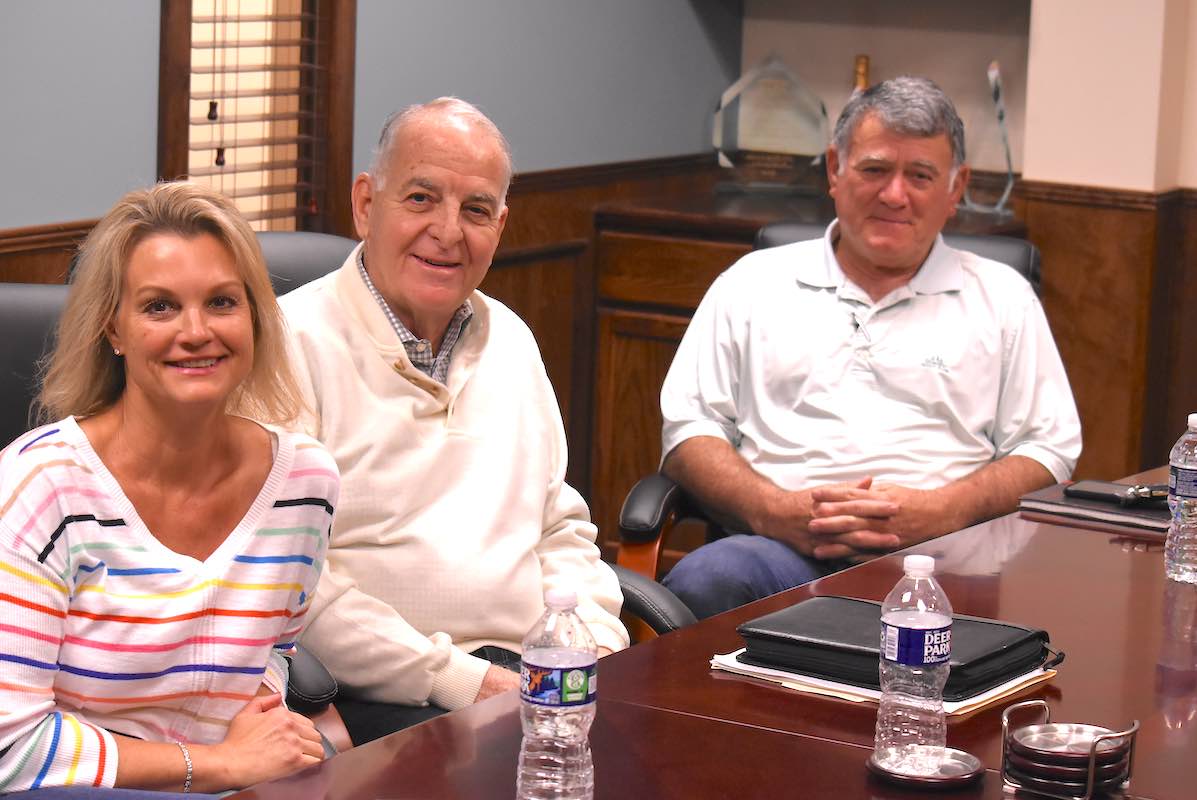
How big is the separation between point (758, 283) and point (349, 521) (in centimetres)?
117

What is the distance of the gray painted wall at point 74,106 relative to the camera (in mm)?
2805

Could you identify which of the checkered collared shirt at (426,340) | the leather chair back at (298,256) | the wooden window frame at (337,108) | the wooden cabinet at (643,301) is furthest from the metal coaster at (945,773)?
the wooden cabinet at (643,301)

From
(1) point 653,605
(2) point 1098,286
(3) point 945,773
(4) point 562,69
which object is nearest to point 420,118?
(1) point 653,605

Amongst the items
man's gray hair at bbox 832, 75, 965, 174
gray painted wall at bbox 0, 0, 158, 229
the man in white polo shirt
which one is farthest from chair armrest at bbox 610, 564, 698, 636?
gray painted wall at bbox 0, 0, 158, 229

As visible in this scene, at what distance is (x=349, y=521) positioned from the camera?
222cm

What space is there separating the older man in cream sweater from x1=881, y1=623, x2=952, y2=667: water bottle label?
744 mm

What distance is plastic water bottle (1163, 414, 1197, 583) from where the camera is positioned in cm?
224

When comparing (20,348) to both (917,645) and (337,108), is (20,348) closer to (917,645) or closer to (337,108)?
(917,645)

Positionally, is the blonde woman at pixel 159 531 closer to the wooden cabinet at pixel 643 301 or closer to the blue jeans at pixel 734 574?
the blue jeans at pixel 734 574

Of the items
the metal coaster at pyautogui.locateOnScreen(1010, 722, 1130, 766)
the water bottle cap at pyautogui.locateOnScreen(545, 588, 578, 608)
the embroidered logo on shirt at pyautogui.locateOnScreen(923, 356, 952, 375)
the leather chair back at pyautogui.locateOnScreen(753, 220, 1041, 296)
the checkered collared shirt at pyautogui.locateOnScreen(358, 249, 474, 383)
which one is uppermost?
the leather chair back at pyautogui.locateOnScreen(753, 220, 1041, 296)

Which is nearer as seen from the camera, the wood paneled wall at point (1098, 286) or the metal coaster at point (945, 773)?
the metal coaster at point (945, 773)

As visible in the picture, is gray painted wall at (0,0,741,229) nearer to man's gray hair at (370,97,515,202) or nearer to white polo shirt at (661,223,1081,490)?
man's gray hair at (370,97,515,202)

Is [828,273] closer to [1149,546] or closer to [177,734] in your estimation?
[1149,546]

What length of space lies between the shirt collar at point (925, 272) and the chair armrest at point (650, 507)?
493mm
